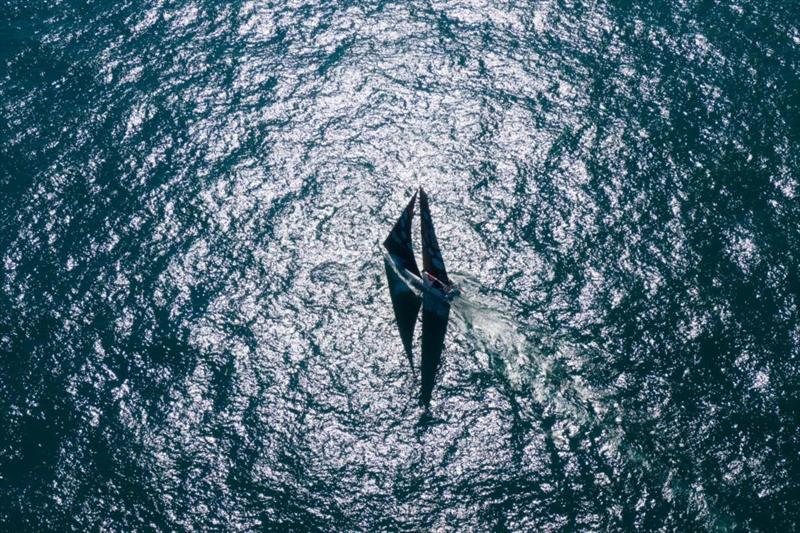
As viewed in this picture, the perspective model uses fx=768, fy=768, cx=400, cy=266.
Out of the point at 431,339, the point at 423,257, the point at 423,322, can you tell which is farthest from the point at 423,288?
Result: the point at 431,339

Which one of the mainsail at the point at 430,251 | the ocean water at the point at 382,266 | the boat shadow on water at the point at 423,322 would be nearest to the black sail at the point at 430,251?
the mainsail at the point at 430,251

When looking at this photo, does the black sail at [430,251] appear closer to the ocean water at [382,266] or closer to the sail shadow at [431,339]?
the sail shadow at [431,339]

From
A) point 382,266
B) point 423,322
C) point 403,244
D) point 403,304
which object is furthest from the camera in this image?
point 382,266

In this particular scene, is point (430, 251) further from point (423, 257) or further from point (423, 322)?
point (423, 322)

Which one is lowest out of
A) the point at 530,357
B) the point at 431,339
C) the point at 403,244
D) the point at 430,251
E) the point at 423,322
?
the point at 530,357

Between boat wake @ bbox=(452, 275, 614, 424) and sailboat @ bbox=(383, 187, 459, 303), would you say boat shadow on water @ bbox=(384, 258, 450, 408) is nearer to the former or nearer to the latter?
sailboat @ bbox=(383, 187, 459, 303)


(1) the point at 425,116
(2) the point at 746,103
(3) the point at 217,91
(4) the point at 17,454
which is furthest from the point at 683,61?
(4) the point at 17,454

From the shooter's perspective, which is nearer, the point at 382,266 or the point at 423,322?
the point at 423,322

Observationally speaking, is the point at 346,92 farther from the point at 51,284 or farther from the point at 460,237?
the point at 51,284

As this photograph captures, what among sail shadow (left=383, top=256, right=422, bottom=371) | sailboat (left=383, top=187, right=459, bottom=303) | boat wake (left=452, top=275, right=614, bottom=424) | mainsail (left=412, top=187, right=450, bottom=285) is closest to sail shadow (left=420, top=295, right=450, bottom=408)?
sailboat (left=383, top=187, right=459, bottom=303)
